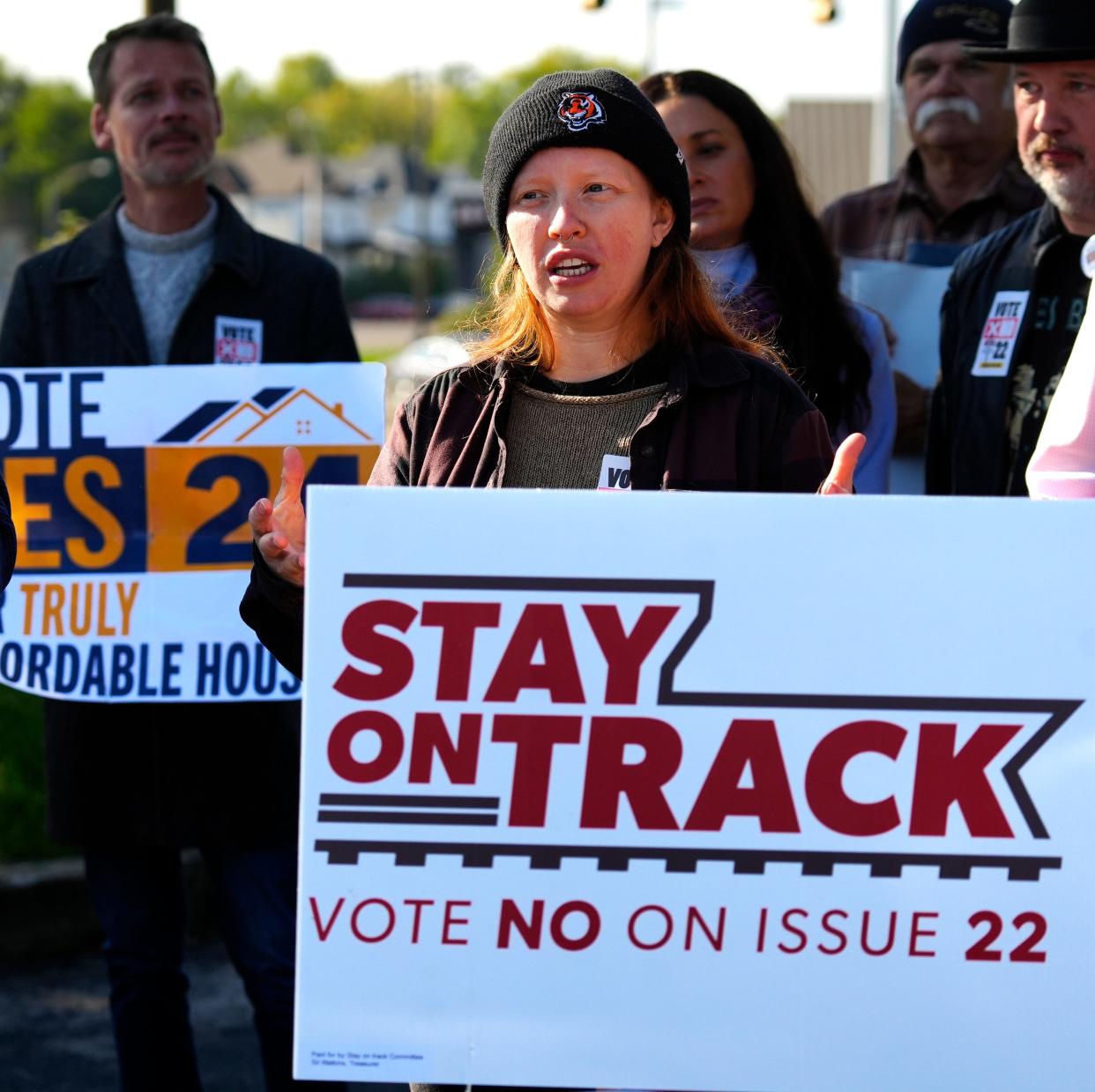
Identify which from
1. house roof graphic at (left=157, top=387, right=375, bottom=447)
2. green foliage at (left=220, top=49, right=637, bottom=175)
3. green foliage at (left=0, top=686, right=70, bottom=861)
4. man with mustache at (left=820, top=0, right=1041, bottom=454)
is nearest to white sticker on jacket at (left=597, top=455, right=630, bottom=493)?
house roof graphic at (left=157, top=387, right=375, bottom=447)

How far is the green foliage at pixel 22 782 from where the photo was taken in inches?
222

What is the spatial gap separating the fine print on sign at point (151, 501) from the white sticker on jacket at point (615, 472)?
4.09ft

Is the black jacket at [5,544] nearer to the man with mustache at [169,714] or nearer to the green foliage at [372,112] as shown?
the man with mustache at [169,714]

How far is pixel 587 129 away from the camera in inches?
103

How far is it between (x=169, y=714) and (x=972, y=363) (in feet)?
6.39

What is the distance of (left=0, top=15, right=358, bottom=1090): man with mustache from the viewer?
12.4ft

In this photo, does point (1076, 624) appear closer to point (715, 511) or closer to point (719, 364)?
point (715, 511)

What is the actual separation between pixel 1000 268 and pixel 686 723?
215cm

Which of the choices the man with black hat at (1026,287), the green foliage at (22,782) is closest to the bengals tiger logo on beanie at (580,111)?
the man with black hat at (1026,287)

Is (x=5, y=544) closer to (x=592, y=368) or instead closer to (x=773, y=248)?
(x=592, y=368)

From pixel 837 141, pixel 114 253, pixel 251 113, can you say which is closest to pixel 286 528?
pixel 114 253

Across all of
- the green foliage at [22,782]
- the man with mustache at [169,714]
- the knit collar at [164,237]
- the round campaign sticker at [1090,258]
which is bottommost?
the green foliage at [22,782]

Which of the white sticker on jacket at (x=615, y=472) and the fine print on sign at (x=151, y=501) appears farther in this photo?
the fine print on sign at (x=151, y=501)

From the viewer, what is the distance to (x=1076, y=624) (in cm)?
219
